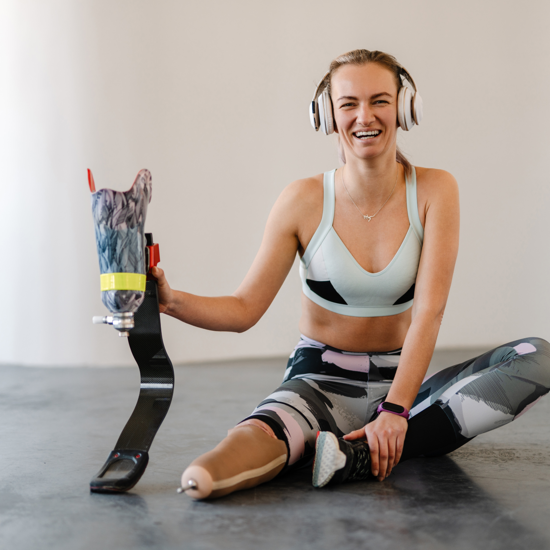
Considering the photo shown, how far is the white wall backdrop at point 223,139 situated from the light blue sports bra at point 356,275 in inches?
82.6

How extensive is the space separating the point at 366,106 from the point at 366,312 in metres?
0.54

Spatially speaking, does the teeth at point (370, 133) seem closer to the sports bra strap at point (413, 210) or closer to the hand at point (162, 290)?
the sports bra strap at point (413, 210)

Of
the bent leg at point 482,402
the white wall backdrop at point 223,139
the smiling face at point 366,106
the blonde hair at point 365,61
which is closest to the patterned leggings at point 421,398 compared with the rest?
the bent leg at point 482,402

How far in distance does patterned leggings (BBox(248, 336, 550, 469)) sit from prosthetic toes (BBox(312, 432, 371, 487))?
8cm

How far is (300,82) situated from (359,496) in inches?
120

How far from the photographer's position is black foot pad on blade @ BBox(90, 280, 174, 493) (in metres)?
1.36

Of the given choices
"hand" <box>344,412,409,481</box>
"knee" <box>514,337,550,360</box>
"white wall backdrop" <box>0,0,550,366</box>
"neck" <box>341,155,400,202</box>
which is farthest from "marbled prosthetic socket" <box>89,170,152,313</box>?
"white wall backdrop" <box>0,0,550,366</box>

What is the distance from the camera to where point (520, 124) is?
3.99 metres

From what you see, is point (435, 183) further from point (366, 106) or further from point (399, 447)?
point (399, 447)

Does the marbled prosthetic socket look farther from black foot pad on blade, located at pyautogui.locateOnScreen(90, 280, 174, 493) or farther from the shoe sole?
the shoe sole

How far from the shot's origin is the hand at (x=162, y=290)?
4.29ft

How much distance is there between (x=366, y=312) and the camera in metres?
1.70

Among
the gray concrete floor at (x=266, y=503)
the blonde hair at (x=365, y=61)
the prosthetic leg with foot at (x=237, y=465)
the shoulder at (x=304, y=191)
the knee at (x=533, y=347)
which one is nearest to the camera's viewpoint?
the gray concrete floor at (x=266, y=503)

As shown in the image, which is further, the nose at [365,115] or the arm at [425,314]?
the nose at [365,115]
